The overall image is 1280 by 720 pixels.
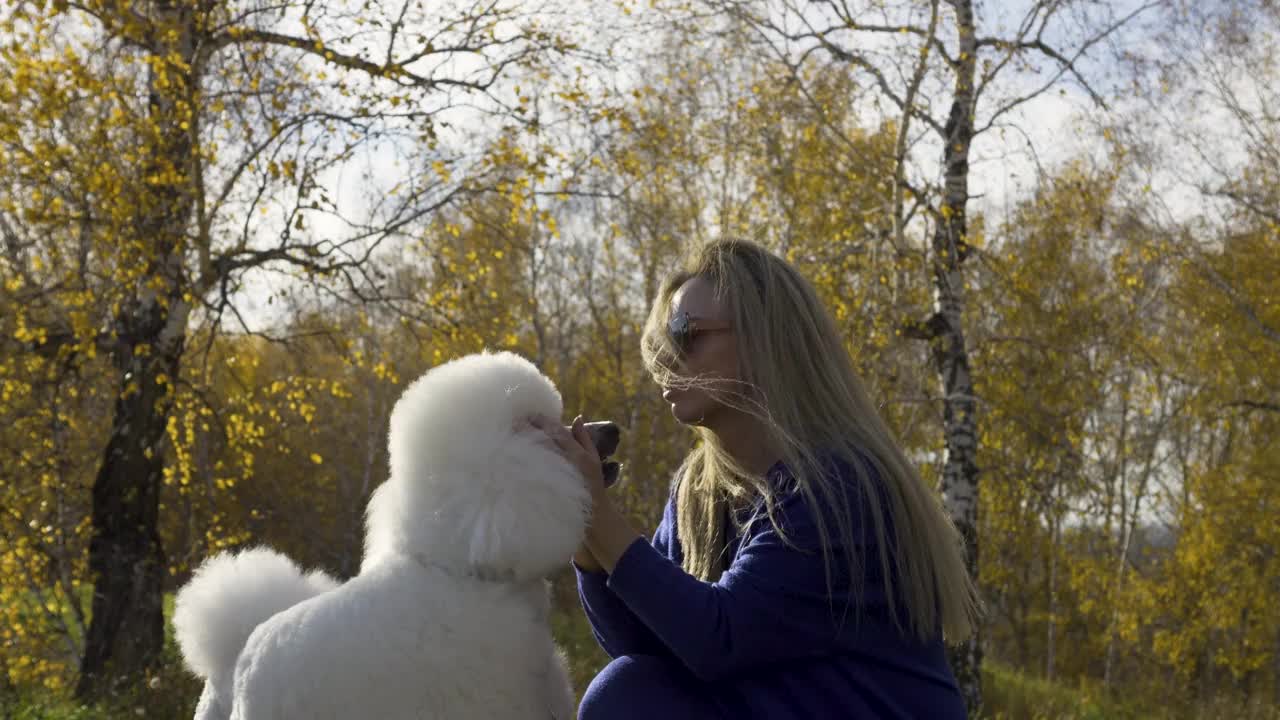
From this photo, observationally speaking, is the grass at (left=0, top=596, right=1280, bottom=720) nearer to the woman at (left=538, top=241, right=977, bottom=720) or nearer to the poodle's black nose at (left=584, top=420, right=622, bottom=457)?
the woman at (left=538, top=241, right=977, bottom=720)

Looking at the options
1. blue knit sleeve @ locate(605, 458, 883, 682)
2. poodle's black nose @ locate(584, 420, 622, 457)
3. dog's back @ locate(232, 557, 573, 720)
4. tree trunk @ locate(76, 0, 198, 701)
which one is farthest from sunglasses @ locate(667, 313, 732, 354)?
tree trunk @ locate(76, 0, 198, 701)

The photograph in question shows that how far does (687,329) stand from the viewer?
210 cm

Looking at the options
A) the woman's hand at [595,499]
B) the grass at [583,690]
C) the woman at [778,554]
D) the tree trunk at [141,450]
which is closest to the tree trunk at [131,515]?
the tree trunk at [141,450]

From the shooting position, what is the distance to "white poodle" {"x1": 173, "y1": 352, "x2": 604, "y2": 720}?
1.58 meters

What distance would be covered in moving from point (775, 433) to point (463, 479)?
65 cm

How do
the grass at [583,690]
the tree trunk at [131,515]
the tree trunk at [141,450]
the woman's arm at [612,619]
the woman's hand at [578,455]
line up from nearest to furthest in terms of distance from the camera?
1. the woman's hand at [578,455]
2. the woman's arm at [612,619]
3. the grass at [583,690]
4. the tree trunk at [141,450]
5. the tree trunk at [131,515]

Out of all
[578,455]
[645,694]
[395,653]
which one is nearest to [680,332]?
[578,455]

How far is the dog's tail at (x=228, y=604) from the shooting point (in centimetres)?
182

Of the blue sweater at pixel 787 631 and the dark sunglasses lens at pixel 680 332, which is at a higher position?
the dark sunglasses lens at pixel 680 332

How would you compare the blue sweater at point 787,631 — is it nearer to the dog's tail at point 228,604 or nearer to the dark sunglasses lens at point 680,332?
the dark sunglasses lens at point 680,332

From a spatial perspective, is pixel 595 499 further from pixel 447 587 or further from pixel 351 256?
pixel 351 256

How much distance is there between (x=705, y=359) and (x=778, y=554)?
0.45 m

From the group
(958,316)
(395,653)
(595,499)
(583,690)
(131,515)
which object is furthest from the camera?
(958,316)

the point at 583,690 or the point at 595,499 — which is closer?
the point at 595,499
